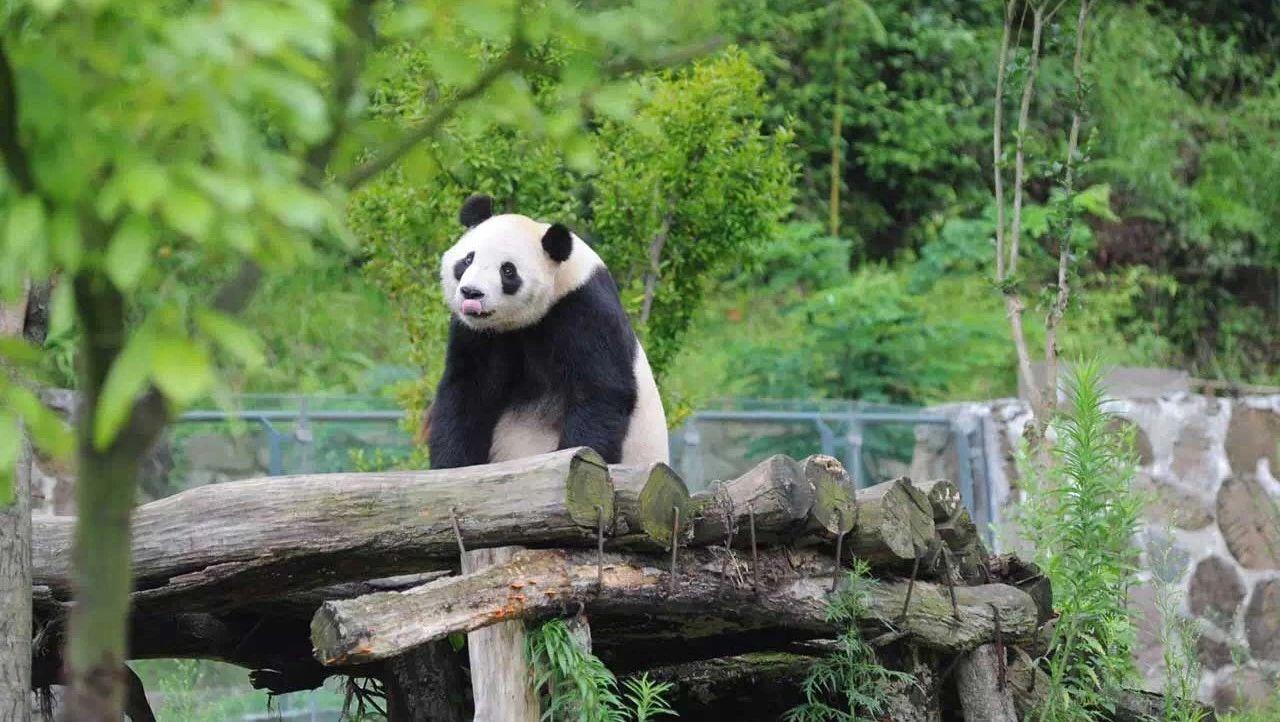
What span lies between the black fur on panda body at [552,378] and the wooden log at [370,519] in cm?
145

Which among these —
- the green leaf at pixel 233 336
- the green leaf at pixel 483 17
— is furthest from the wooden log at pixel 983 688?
the green leaf at pixel 233 336

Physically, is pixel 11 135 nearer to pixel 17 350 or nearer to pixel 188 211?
pixel 17 350

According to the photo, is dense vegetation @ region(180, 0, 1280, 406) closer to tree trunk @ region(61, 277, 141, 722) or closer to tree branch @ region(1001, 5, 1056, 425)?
tree branch @ region(1001, 5, 1056, 425)

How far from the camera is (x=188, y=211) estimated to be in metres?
1.63

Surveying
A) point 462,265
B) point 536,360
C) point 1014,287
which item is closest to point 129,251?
point 536,360

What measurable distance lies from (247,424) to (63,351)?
7.87ft

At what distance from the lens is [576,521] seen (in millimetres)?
3635

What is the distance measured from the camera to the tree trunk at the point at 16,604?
3850 mm

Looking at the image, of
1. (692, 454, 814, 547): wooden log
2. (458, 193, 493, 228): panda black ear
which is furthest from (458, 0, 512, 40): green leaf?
(458, 193, 493, 228): panda black ear

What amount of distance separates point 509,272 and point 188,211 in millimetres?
3690

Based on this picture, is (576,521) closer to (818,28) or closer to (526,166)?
(526,166)

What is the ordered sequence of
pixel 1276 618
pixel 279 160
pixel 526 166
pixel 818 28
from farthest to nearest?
pixel 818 28, pixel 1276 618, pixel 526 166, pixel 279 160

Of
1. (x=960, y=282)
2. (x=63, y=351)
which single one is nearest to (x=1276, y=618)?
(x=960, y=282)

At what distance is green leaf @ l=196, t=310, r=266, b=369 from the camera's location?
1.71 meters
